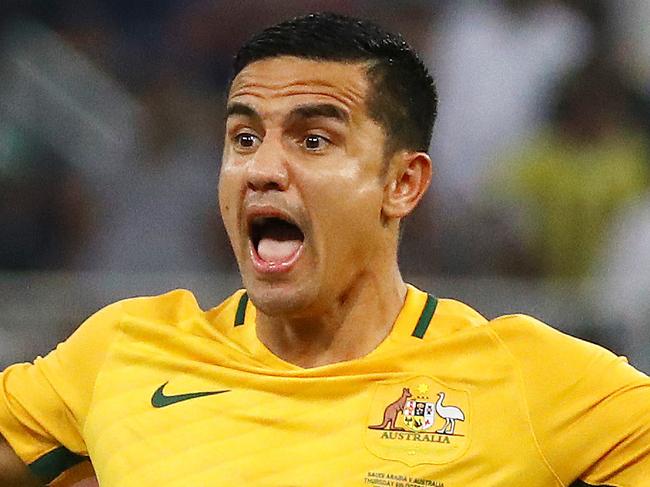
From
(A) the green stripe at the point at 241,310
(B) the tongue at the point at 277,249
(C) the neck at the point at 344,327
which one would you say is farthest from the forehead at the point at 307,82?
(A) the green stripe at the point at 241,310

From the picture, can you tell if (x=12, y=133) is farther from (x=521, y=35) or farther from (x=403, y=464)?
(x=403, y=464)

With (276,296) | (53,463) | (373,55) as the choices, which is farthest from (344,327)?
(53,463)

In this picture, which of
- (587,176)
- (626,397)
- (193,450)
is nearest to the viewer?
(626,397)

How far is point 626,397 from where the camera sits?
2.57m

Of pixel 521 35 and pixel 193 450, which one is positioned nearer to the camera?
pixel 193 450

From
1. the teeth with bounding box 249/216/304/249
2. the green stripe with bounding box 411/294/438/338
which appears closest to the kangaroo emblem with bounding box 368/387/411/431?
the green stripe with bounding box 411/294/438/338

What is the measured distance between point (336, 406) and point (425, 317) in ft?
0.95

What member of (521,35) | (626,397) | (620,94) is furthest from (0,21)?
(626,397)

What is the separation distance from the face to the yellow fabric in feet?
0.65

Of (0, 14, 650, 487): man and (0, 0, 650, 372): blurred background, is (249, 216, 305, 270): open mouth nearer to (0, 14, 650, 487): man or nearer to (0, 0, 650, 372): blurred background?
(0, 14, 650, 487): man

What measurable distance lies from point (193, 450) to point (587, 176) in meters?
3.37

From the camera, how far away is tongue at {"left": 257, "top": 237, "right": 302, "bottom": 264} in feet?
9.09

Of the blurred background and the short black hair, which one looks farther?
the blurred background

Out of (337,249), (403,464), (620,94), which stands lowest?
(403,464)
